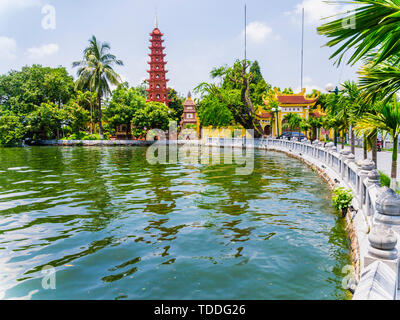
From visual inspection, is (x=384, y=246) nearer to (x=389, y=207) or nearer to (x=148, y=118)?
(x=389, y=207)

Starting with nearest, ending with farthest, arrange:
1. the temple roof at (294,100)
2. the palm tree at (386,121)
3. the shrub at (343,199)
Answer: the palm tree at (386,121), the shrub at (343,199), the temple roof at (294,100)

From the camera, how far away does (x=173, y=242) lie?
7.17m

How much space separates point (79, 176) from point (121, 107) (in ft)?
115

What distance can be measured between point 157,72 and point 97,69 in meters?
21.8

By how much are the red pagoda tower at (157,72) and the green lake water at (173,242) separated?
176 ft

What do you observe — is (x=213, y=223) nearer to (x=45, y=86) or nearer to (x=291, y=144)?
(x=291, y=144)

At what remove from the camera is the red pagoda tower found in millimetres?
65375

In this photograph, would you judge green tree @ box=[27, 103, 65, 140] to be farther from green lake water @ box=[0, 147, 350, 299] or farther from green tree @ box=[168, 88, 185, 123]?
green lake water @ box=[0, 147, 350, 299]

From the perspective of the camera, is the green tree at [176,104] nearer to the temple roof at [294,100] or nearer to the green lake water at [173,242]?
the temple roof at [294,100]

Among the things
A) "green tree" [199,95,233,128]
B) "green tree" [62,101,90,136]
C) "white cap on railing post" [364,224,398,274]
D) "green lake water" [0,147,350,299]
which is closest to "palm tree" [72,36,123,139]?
"green tree" [62,101,90,136]

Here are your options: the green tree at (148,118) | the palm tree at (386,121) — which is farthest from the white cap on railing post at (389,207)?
the green tree at (148,118)

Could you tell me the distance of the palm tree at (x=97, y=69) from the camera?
46.5 metres

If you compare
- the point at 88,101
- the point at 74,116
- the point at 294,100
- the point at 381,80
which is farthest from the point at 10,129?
the point at 381,80
